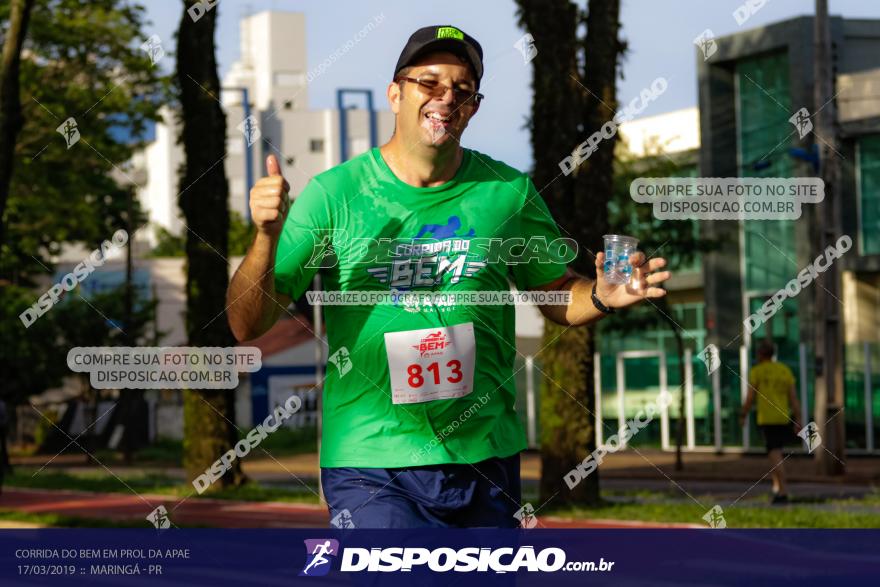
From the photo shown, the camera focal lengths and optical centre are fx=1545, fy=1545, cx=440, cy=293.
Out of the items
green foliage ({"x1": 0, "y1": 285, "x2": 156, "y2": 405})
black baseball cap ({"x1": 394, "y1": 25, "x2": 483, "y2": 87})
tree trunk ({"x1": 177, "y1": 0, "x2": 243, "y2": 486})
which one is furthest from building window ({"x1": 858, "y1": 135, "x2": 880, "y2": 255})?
black baseball cap ({"x1": 394, "y1": 25, "x2": 483, "y2": 87})

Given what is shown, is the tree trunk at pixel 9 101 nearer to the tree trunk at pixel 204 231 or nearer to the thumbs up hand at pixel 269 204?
the tree trunk at pixel 204 231

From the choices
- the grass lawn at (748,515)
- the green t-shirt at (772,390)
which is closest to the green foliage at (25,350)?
the grass lawn at (748,515)

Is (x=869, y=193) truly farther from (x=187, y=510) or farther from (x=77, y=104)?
(x=187, y=510)

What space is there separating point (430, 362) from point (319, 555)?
697 millimetres

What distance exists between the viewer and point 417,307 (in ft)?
14.3

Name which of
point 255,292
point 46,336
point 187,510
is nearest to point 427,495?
point 255,292

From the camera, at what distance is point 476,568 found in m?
3.79

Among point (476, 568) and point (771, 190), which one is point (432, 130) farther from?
point (771, 190)

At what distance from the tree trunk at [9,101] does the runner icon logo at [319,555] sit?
12.9 meters

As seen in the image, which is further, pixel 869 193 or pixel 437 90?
pixel 869 193

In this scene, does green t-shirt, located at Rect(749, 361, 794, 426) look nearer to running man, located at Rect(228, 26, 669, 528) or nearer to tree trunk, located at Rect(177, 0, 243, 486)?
tree trunk, located at Rect(177, 0, 243, 486)

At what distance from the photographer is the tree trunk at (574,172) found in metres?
16.3

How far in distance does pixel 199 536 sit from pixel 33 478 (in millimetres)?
26211

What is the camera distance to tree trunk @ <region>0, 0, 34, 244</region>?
631 inches
